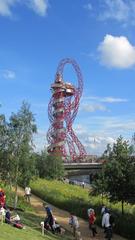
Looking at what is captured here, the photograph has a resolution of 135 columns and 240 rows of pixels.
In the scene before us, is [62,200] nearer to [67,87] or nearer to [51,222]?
[51,222]

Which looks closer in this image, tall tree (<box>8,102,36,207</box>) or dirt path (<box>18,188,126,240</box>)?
dirt path (<box>18,188,126,240</box>)

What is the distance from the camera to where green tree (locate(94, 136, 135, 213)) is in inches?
1308

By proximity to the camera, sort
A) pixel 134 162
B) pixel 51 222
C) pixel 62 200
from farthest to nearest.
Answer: pixel 62 200 → pixel 134 162 → pixel 51 222

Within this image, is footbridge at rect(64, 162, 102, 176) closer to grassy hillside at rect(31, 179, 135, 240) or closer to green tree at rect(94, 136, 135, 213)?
grassy hillside at rect(31, 179, 135, 240)

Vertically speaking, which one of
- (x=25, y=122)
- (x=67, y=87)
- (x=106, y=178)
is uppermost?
(x=67, y=87)

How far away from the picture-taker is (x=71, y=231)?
2870 centimetres

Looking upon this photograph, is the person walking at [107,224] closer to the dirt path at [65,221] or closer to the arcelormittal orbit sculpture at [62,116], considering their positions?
the dirt path at [65,221]

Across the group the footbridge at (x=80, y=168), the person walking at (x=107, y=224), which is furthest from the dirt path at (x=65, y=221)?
the footbridge at (x=80, y=168)

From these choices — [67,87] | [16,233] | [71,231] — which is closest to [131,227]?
[71,231]

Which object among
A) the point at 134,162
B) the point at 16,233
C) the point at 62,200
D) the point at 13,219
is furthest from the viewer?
the point at 62,200

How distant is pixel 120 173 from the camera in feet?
112

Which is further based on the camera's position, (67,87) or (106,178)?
(67,87)

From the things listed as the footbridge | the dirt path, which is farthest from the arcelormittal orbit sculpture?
the dirt path

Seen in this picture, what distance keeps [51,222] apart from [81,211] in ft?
29.9
